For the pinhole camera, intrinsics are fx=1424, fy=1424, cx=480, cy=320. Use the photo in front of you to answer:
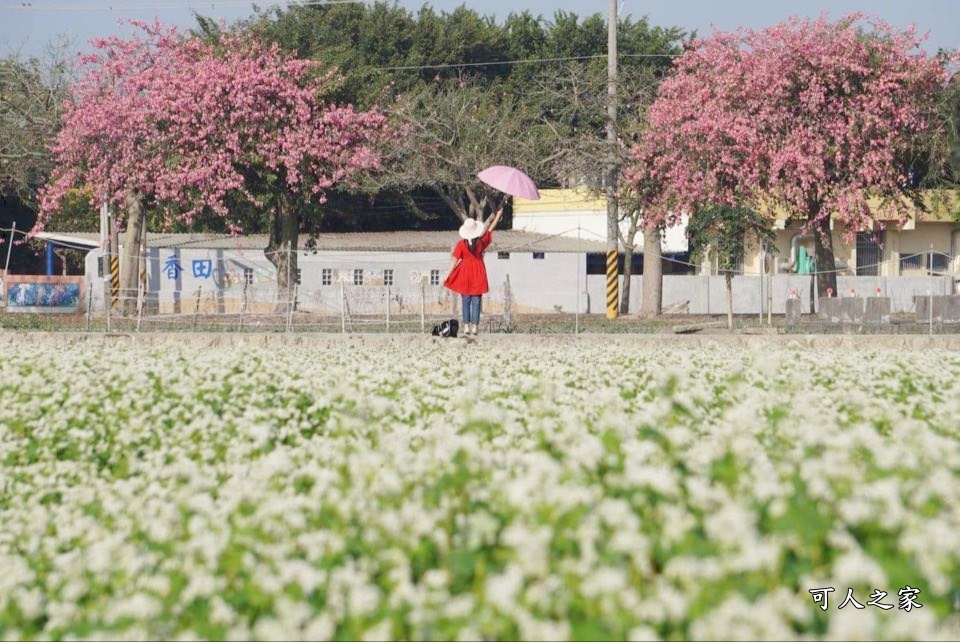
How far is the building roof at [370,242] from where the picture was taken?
47062 millimetres

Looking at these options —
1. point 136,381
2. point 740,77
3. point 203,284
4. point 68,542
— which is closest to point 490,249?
point 203,284

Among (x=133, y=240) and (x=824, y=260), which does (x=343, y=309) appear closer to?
(x=133, y=240)

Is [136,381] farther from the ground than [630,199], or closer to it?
closer to it

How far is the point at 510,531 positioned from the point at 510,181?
1610cm

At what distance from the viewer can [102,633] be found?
171 inches

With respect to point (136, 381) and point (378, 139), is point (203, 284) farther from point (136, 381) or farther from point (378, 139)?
point (136, 381)

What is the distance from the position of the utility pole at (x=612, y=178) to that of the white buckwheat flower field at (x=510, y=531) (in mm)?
27635

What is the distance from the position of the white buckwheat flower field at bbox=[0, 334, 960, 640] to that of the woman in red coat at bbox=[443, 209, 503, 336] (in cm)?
1065

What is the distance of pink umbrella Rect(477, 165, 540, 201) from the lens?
787 inches

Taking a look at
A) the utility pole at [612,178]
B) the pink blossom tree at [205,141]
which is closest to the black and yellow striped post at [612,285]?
the utility pole at [612,178]

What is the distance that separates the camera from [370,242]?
53.5 meters

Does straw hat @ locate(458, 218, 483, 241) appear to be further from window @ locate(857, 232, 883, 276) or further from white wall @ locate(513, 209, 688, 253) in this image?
white wall @ locate(513, 209, 688, 253)

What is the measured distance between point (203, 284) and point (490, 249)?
10.2 m

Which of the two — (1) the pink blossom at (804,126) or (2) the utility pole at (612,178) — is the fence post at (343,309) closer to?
(2) the utility pole at (612,178)
